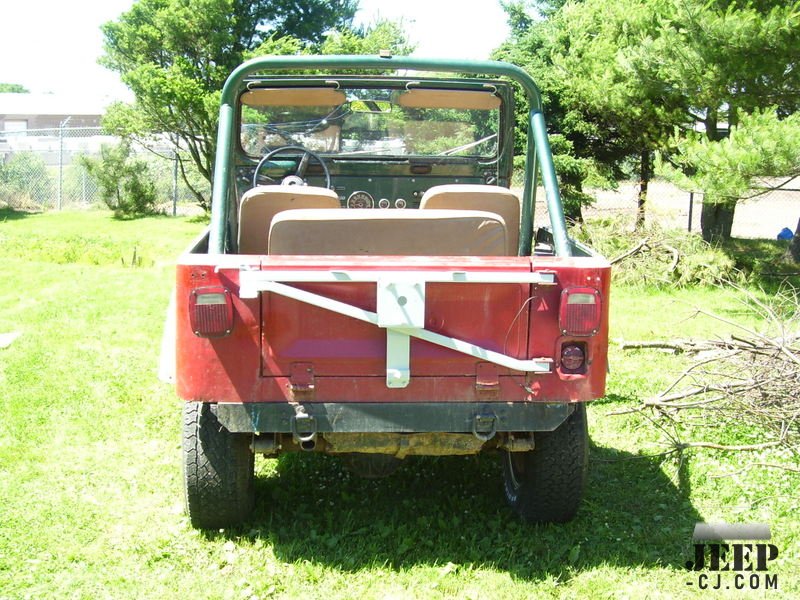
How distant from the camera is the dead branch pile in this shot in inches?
185

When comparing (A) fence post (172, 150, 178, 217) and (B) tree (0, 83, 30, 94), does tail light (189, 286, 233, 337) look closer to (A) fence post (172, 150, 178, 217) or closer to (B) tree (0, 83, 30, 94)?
(A) fence post (172, 150, 178, 217)

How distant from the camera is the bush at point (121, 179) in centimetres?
1951

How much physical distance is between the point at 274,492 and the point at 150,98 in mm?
14424

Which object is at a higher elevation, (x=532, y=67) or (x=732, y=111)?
(x=532, y=67)

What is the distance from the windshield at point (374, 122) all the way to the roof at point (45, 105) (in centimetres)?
4049

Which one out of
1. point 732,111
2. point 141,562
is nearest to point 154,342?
point 141,562

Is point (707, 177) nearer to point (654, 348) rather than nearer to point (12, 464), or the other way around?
point (654, 348)

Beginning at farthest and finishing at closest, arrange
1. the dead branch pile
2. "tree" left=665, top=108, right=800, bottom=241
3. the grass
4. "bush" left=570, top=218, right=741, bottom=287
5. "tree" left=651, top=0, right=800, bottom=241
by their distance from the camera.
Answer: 1. "bush" left=570, top=218, right=741, bottom=287
2. "tree" left=651, top=0, right=800, bottom=241
3. "tree" left=665, top=108, right=800, bottom=241
4. the dead branch pile
5. the grass

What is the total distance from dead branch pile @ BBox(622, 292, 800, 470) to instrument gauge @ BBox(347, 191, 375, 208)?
203 centimetres

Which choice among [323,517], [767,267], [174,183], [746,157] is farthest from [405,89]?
[174,183]

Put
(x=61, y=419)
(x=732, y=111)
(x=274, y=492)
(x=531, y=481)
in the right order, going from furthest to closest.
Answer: (x=732, y=111), (x=61, y=419), (x=274, y=492), (x=531, y=481)

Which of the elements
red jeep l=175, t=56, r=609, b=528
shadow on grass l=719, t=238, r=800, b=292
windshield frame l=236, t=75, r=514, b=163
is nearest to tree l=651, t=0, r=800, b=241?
shadow on grass l=719, t=238, r=800, b=292

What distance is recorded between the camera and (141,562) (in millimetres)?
3426

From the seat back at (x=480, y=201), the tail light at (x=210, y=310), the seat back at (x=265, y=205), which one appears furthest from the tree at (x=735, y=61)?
the tail light at (x=210, y=310)
